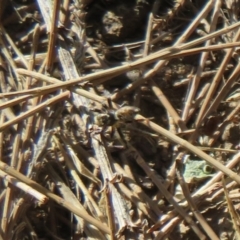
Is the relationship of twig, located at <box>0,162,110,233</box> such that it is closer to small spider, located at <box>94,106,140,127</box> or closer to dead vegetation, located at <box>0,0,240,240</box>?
dead vegetation, located at <box>0,0,240,240</box>

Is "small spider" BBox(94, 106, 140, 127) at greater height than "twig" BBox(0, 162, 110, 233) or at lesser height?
greater

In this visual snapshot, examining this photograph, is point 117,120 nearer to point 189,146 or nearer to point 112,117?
point 112,117

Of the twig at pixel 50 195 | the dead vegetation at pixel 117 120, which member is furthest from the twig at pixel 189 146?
the twig at pixel 50 195

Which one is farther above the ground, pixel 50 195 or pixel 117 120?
pixel 117 120

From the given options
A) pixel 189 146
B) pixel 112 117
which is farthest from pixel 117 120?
pixel 189 146

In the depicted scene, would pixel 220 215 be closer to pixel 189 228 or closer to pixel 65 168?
pixel 189 228

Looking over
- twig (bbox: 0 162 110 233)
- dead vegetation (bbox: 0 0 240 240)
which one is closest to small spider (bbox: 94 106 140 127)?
dead vegetation (bbox: 0 0 240 240)

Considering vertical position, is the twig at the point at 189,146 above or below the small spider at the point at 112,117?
below

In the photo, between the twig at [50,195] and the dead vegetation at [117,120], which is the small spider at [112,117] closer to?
the dead vegetation at [117,120]
